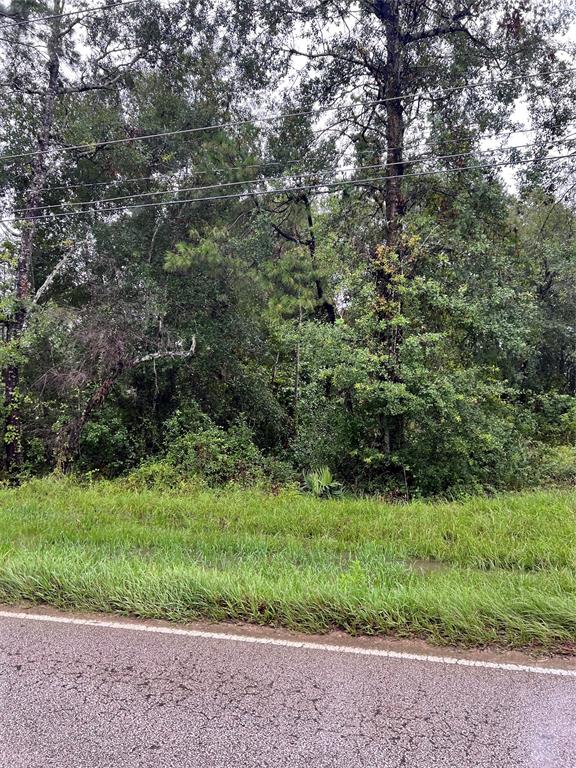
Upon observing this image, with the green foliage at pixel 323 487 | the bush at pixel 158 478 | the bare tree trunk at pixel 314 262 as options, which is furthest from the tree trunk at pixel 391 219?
the bush at pixel 158 478

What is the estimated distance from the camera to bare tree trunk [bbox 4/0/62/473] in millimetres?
10078

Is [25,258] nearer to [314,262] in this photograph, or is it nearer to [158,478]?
[158,478]

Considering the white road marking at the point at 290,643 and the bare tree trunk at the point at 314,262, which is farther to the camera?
the bare tree trunk at the point at 314,262

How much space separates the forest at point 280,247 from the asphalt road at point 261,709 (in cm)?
461

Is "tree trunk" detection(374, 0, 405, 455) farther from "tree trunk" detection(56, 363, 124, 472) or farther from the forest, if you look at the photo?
"tree trunk" detection(56, 363, 124, 472)

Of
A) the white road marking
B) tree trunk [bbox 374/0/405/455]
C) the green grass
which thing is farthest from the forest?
the white road marking

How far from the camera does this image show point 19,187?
1241cm

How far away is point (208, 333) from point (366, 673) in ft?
30.5

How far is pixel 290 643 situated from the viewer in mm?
2992

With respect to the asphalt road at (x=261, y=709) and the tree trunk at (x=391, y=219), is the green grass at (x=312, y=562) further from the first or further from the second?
the tree trunk at (x=391, y=219)

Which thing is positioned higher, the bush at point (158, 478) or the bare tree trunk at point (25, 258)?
the bare tree trunk at point (25, 258)

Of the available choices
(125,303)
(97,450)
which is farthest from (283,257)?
(97,450)

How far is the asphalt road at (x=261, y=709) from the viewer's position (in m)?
2.07

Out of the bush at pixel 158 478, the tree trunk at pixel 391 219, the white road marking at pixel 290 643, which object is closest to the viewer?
the white road marking at pixel 290 643
